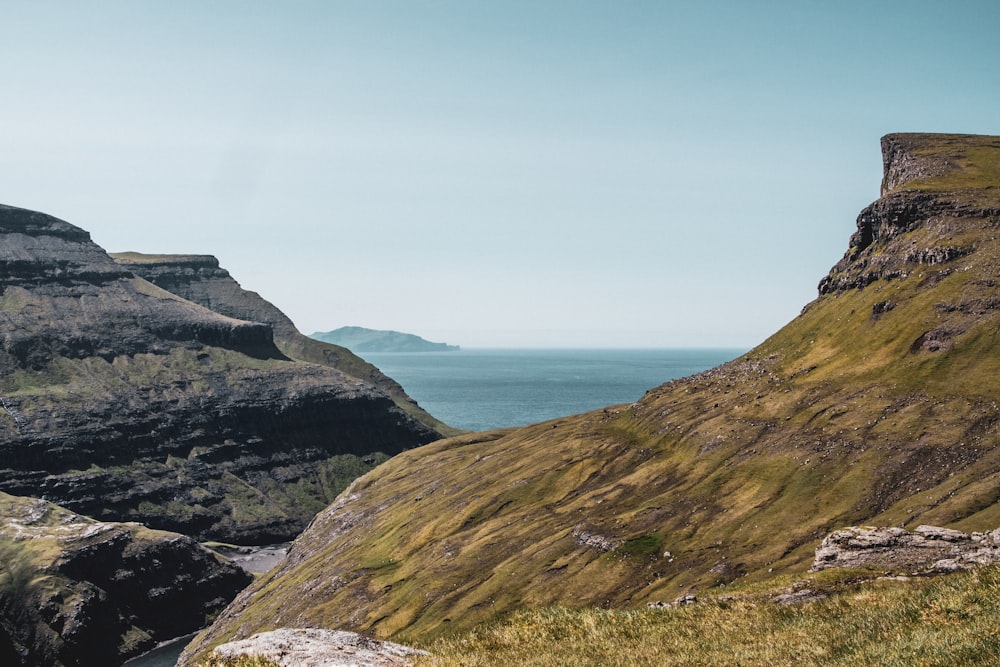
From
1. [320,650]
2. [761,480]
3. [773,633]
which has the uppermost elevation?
[773,633]

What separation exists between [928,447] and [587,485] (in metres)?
79.4

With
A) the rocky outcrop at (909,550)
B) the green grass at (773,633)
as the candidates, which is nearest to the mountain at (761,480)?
the rocky outcrop at (909,550)

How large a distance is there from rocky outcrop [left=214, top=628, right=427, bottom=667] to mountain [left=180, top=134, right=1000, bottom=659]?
7204 centimetres

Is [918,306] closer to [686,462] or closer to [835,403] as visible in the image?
[835,403]

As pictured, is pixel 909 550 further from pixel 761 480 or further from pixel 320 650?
pixel 761 480

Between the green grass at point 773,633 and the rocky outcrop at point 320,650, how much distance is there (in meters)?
1.39

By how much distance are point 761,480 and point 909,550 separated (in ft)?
337

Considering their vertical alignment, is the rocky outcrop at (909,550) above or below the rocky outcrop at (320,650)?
above

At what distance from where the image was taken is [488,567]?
151 m

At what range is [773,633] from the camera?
85.0ft

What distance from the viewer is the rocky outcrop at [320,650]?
926 inches

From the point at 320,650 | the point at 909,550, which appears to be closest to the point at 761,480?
the point at 909,550

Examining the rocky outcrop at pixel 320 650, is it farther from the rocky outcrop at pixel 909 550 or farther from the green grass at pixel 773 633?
the rocky outcrop at pixel 909 550

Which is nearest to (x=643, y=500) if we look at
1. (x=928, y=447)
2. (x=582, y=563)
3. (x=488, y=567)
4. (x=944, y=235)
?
(x=582, y=563)
